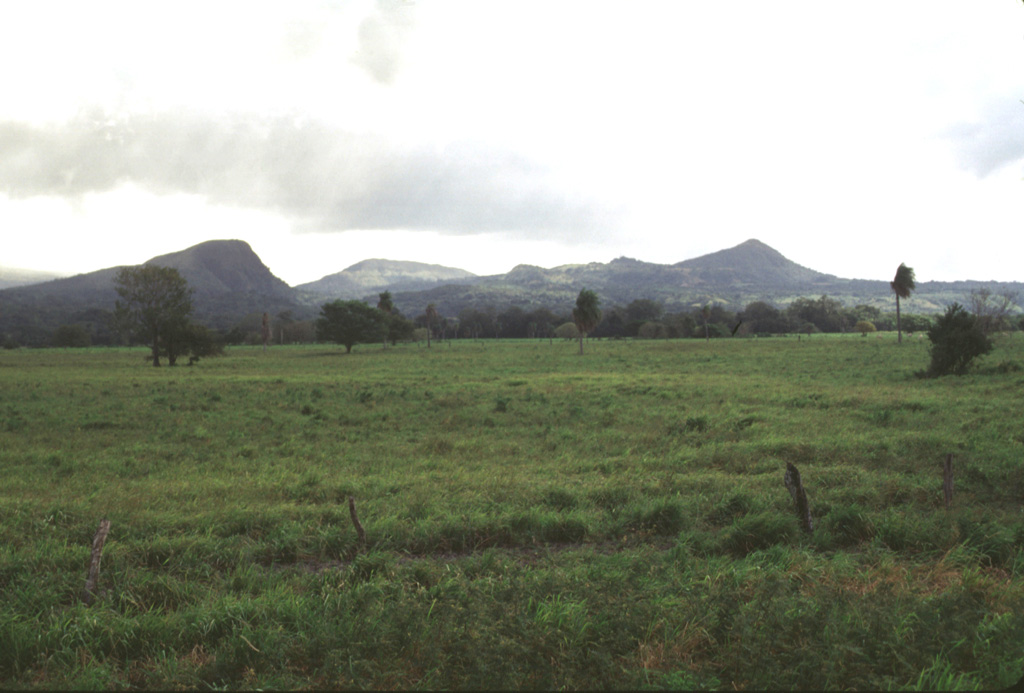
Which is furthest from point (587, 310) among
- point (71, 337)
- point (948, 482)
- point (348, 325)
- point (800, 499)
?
point (71, 337)

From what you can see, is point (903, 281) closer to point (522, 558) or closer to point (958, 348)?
point (958, 348)

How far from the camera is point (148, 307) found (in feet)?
188

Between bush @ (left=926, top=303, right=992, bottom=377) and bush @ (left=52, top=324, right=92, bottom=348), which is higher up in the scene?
bush @ (left=52, top=324, right=92, bottom=348)

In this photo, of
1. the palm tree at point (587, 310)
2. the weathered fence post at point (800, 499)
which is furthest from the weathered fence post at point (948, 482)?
the palm tree at point (587, 310)

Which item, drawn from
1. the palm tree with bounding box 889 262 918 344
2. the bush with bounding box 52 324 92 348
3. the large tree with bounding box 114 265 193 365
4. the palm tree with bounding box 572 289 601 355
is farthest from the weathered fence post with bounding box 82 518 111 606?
the bush with bounding box 52 324 92 348

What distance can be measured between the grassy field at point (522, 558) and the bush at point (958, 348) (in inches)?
565

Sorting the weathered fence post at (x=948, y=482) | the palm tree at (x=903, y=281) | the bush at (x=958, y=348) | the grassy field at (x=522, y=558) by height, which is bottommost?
the grassy field at (x=522, y=558)

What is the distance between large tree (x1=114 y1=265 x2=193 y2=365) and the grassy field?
46.8 meters

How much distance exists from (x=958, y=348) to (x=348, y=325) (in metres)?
73.3

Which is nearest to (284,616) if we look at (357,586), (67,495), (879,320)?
(357,586)

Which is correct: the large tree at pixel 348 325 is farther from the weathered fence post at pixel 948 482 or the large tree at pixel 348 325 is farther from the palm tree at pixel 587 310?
the weathered fence post at pixel 948 482

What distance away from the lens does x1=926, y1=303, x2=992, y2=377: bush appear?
27.3 m

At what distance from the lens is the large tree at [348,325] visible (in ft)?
272

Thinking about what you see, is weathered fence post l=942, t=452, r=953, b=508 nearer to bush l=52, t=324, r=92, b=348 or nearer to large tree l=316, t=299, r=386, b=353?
large tree l=316, t=299, r=386, b=353
